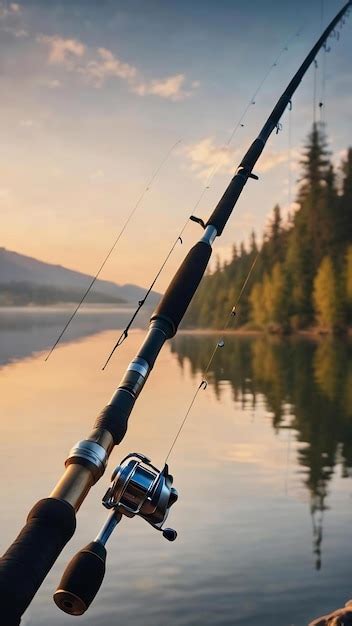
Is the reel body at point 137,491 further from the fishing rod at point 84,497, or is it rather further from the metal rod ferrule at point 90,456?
the metal rod ferrule at point 90,456

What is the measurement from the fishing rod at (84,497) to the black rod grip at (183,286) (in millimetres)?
12

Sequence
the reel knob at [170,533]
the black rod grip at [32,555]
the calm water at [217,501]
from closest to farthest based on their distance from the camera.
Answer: the black rod grip at [32,555] < the reel knob at [170,533] < the calm water at [217,501]

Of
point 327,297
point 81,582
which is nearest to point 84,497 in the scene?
point 81,582

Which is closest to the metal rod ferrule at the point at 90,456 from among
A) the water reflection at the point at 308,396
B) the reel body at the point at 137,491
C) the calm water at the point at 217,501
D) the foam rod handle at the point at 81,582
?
the reel body at the point at 137,491

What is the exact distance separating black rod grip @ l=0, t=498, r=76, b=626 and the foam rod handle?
21cm

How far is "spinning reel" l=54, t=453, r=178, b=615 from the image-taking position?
3212mm

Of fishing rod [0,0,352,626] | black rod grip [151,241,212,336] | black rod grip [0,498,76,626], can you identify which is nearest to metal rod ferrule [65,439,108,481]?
fishing rod [0,0,352,626]

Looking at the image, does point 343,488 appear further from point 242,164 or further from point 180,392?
point 180,392

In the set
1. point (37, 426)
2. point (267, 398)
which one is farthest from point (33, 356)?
point (37, 426)

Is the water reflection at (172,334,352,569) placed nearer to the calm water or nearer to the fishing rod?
the calm water

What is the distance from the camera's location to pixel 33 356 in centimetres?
5891

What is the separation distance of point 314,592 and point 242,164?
6757 mm

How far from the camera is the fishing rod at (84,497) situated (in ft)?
9.36

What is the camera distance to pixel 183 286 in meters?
4.68
